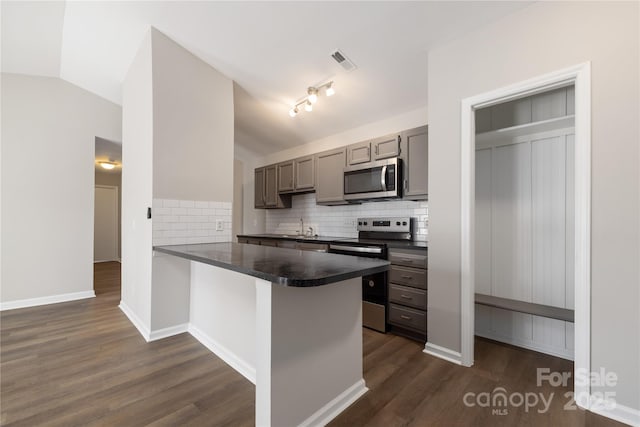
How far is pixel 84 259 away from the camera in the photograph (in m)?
3.79

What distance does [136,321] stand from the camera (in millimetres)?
2766

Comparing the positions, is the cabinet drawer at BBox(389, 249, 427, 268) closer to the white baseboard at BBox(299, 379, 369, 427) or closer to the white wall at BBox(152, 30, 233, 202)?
the white baseboard at BBox(299, 379, 369, 427)

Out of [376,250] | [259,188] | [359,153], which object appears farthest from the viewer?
[259,188]

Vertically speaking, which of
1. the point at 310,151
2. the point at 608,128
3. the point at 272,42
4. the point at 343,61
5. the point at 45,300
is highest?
the point at 272,42

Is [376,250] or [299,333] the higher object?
[376,250]

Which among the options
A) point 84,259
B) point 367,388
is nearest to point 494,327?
point 367,388

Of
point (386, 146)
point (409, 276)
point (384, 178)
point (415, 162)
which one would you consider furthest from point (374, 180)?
point (409, 276)

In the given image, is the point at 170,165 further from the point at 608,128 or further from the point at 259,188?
the point at 608,128

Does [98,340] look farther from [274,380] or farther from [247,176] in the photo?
[247,176]

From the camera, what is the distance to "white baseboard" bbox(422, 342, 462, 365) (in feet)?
6.87

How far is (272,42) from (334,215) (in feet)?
7.75

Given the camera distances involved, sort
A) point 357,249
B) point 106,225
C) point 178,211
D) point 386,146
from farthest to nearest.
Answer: point 106,225
point 386,146
point 357,249
point 178,211

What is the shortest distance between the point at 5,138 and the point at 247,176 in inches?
123

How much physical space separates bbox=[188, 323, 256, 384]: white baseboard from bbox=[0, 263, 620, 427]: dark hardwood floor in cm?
5
